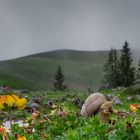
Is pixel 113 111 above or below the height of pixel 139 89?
above

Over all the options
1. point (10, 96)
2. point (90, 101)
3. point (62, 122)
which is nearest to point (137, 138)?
point (10, 96)

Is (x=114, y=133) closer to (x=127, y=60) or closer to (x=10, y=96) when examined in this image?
(x=10, y=96)

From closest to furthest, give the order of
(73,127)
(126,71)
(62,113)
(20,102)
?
(20,102), (73,127), (62,113), (126,71)

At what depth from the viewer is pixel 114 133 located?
4.26 m

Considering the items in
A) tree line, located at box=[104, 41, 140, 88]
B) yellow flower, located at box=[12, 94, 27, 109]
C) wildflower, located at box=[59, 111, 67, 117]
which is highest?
yellow flower, located at box=[12, 94, 27, 109]

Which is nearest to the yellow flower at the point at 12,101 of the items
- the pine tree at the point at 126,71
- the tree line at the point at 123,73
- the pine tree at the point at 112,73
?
the pine tree at the point at 112,73

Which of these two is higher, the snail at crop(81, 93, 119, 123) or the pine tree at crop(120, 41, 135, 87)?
the snail at crop(81, 93, 119, 123)

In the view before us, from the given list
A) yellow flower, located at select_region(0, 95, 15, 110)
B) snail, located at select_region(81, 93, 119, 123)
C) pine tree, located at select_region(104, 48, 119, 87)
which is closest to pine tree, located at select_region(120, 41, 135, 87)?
pine tree, located at select_region(104, 48, 119, 87)

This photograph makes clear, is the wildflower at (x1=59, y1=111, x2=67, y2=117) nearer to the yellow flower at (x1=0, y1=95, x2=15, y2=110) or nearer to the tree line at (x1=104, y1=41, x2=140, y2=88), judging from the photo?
the yellow flower at (x1=0, y1=95, x2=15, y2=110)

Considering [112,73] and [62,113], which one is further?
[112,73]

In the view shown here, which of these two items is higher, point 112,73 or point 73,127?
point 73,127

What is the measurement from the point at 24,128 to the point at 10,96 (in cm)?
114

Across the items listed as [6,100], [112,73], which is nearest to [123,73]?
[112,73]

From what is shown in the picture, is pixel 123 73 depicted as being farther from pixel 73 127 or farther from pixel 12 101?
pixel 12 101
